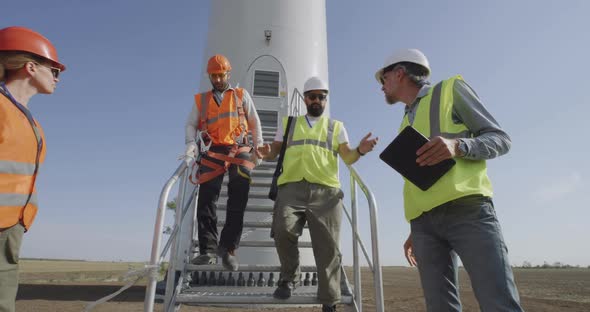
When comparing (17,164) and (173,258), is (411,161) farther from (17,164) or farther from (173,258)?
(173,258)

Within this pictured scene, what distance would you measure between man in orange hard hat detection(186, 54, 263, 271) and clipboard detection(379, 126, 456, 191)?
2.07 meters

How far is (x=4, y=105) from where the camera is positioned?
6.70 ft

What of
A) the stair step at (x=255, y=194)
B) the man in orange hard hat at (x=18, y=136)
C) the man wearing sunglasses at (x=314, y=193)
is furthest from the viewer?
the stair step at (x=255, y=194)

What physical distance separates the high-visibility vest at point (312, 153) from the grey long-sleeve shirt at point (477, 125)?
1732 mm

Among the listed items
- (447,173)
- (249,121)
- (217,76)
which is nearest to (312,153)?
(249,121)

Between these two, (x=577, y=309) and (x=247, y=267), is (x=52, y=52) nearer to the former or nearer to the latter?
(x=247, y=267)

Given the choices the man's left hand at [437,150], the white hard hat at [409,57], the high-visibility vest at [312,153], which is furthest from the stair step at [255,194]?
the man's left hand at [437,150]

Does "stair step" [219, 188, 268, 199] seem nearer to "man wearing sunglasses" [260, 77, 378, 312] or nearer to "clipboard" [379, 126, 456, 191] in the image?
"man wearing sunglasses" [260, 77, 378, 312]

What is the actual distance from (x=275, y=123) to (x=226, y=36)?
86.6 inches

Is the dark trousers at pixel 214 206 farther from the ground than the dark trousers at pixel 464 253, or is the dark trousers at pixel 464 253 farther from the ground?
the dark trousers at pixel 214 206

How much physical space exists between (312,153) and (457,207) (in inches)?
76.8

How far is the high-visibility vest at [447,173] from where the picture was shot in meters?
2.19

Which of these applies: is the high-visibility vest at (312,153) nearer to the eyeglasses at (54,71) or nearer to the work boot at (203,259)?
the work boot at (203,259)

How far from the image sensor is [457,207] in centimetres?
221
